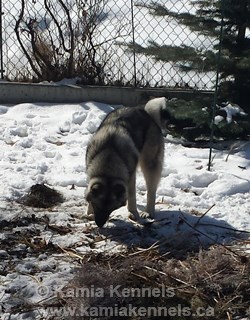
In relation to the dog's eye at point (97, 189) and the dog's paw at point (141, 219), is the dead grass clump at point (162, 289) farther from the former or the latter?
the dog's paw at point (141, 219)

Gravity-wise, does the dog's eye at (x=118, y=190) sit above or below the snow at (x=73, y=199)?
above

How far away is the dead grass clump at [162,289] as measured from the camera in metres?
4.09

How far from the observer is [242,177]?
6438mm

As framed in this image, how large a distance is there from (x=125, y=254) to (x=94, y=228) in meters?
0.55

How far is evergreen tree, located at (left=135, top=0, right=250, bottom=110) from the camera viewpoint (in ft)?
23.9

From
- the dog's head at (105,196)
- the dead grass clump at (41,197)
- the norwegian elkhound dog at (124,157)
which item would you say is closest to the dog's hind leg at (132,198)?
the norwegian elkhound dog at (124,157)

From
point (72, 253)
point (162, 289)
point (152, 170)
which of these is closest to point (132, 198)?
point (152, 170)

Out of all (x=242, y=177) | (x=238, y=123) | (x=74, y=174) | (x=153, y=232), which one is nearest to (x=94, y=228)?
(x=153, y=232)

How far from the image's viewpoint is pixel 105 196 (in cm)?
526

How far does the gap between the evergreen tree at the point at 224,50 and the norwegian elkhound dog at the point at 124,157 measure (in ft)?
5.68

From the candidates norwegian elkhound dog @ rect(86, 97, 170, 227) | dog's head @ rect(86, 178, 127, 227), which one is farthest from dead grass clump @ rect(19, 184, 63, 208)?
dog's head @ rect(86, 178, 127, 227)

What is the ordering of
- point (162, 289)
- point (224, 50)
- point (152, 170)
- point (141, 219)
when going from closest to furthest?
point (162, 289) → point (141, 219) → point (152, 170) → point (224, 50)

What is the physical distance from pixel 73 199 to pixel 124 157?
70cm

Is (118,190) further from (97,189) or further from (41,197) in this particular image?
(41,197)
